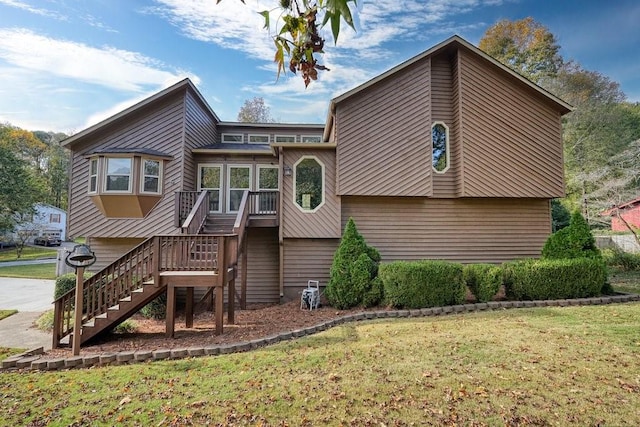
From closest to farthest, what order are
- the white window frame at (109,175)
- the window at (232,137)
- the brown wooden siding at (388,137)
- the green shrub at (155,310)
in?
the green shrub at (155,310) → the brown wooden siding at (388,137) → the white window frame at (109,175) → the window at (232,137)

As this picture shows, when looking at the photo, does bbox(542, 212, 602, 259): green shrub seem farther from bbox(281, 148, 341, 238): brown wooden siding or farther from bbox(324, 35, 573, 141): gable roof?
bbox(281, 148, 341, 238): brown wooden siding

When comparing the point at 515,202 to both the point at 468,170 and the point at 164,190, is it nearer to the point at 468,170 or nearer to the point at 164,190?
the point at 468,170

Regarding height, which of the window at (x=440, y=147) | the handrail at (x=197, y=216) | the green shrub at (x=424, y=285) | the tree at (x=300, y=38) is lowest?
the green shrub at (x=424, y=285)

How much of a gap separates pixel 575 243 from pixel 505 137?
3637 mm

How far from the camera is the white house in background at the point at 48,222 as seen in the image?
3409 centimetres

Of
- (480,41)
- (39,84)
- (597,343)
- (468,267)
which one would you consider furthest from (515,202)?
(480,41)

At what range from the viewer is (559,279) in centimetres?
806

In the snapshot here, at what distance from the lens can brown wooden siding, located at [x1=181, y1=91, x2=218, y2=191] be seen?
10.6m

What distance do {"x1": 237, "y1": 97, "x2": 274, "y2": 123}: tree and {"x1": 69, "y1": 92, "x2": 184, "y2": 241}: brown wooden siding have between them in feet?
62.0

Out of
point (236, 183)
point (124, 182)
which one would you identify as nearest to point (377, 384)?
point (236, 183)

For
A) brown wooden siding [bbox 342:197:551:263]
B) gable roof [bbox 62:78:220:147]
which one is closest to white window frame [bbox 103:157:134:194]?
gable roof [bbox 62:78:220:147]

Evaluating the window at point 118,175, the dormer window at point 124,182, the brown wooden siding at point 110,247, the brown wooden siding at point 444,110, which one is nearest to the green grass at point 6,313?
the brown wooden siding at point 110,247

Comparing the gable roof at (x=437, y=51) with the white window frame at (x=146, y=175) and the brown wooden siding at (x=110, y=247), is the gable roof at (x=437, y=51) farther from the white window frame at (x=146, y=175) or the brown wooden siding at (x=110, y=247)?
→ the brown wooden siding at (x=110, y=247)

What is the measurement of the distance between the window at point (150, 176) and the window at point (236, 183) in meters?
2.23
